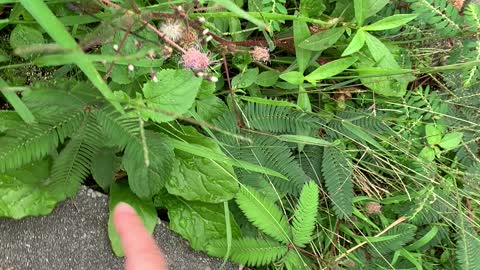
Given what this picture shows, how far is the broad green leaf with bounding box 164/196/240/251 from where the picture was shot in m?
1.88

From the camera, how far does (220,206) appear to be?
1.90 meters

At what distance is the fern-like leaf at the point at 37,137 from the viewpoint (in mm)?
1445

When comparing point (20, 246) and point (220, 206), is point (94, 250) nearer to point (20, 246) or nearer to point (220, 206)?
point (20, 246)

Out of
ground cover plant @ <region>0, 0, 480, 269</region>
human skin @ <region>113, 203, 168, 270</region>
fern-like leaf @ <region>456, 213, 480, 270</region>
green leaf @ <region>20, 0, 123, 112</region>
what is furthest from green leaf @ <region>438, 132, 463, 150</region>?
human skin @ <region>113, 203, 168, 270</region>

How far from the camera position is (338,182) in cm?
205

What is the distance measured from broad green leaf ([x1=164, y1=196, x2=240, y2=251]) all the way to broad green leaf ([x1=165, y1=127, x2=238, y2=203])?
3.2 inches

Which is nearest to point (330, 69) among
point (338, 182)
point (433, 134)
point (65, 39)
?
point (338, 182)

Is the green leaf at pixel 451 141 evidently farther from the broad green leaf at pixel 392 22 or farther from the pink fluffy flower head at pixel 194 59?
the pink fluffy flower head at pixel 194 59

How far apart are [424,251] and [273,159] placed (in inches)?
28.3

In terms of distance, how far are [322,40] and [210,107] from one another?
44 cm

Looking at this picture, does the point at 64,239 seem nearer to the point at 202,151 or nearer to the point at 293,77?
the point at 202,151

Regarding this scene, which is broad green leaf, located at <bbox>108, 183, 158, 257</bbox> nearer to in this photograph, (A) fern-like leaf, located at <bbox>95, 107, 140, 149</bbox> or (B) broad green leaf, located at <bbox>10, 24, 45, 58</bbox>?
(A) fern-like leaf, located at <bbox>95, 107, 140, 149</bbox>

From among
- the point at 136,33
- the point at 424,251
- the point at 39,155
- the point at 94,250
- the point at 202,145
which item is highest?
the point at 136,33

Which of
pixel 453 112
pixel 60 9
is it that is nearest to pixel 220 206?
pixel 60 9
